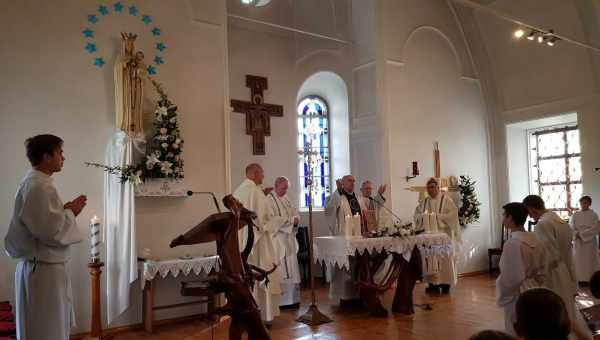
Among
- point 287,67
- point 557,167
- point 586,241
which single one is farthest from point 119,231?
point 557,167

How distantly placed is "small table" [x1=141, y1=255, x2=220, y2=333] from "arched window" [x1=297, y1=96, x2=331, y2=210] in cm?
498

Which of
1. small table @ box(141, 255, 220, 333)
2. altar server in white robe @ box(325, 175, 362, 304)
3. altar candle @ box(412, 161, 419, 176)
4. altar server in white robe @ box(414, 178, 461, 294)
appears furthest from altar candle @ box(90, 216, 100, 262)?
altar candle @ box(412, 161, 419, 176)

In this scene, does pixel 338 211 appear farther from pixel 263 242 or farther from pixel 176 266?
pixel 176 266

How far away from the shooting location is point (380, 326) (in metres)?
6.06

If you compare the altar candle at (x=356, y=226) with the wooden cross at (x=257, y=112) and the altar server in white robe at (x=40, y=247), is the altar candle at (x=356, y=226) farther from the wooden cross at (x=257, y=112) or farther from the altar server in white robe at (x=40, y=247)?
the altar server in white robe at (x=40, y=247)

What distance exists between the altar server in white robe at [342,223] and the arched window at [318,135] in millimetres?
3186

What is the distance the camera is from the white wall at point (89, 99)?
230 inches

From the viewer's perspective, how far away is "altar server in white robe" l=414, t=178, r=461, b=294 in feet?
27.1

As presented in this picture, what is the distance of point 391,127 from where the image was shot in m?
9.41

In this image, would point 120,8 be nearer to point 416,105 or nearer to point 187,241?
point 187,241

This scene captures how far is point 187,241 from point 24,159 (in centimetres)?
347

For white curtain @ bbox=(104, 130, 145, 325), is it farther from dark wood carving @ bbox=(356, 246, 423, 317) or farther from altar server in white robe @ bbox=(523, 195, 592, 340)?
altar server in white robe @ bbox=(523, 195, 592, 340)

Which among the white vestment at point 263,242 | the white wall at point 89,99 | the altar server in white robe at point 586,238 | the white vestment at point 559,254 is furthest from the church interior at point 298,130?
the white vestment at point 559,254

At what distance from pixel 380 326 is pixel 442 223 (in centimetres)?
302
